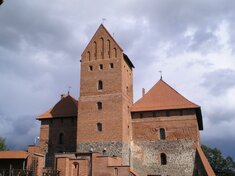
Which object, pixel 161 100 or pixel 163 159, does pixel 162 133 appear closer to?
pixel 163 159

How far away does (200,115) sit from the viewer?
32719 millimetres

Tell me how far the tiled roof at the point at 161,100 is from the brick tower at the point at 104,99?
4.64ft

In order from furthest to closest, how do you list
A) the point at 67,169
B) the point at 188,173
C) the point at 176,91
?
the point at 176,91 < the point at 188,173 < the point at 67,169

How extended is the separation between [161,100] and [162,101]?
0.73 ft

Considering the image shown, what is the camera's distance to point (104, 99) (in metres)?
31.5

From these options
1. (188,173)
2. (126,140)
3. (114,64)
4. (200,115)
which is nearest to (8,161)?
(126,140)

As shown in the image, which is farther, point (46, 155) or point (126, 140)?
point (46, 155)

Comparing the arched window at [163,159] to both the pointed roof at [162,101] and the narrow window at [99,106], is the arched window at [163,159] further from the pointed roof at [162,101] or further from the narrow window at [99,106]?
the narrow window at [99,106]

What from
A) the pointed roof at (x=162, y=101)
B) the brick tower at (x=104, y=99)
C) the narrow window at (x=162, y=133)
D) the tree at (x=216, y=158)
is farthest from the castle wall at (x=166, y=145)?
the tree at (x=216, y=158)

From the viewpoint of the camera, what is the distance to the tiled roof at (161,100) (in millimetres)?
31672

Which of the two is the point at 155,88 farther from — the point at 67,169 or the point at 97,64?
the point at 67,169

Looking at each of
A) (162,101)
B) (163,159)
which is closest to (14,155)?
(163,159)

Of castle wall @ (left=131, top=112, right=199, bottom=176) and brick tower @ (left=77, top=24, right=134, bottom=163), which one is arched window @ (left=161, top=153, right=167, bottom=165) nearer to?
castle wall @ (left=131, top=112, right=199, bottom=176)

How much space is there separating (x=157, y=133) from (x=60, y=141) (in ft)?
33.3
